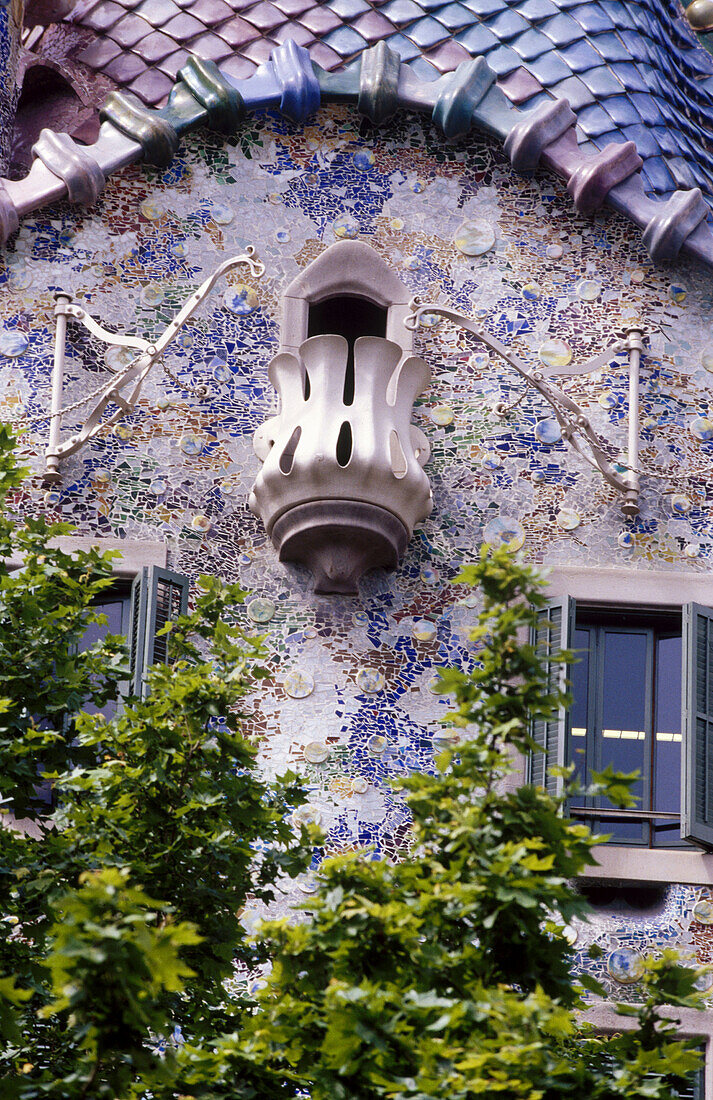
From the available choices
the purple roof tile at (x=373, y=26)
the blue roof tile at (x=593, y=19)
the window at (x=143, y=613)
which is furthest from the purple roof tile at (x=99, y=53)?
the window at (x=143, y=613)

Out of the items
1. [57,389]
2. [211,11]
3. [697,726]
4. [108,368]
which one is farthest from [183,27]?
[697,726]

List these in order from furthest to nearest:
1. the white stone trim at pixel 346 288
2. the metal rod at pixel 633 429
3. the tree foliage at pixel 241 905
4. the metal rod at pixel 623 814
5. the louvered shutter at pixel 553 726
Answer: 1. the white stone trim at pixel 346 288
2. the metal rod at pixel 633 429
3. the metal rod at pixel 623 814
4. the louvered shutter at pixel 553 726
5. the tree foliage at pixel 241 905

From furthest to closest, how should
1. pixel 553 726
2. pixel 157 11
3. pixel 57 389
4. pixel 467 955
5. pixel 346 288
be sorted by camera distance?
pixel 157 11 < pixel 346 288 < pixel 57 389 < pixel 553 726 < pixel 467 955

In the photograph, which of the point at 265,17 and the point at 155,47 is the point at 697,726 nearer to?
the point at 265,17

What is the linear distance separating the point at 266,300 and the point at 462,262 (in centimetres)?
112

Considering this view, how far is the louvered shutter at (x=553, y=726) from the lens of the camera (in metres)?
11.7

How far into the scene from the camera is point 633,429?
41.4 ft

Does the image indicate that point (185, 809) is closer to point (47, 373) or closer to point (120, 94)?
point (47, 373)

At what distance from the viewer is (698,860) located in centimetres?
1168

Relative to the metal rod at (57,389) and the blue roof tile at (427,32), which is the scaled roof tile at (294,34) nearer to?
the blue roof tile at (427,32)

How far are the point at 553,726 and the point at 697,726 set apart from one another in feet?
2.39

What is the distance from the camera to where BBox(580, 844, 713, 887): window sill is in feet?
38.1

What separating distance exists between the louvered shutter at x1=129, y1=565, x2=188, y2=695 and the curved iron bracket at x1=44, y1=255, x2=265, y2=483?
815 millimetres

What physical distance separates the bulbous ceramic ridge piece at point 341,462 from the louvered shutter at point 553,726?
873 millimetres
